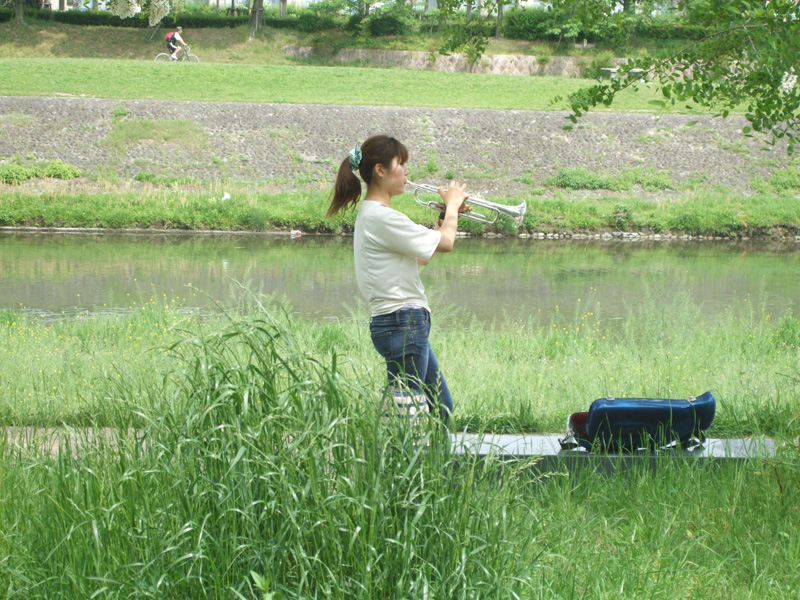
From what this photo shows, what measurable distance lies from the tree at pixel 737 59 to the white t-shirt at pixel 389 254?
1.09 metres

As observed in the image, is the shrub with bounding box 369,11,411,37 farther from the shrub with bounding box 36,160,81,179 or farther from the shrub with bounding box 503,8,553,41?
the shrub with bounding box 36,160,81,179

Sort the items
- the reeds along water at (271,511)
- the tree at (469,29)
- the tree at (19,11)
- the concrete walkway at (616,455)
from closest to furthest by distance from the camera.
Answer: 1. the reeds along water at (271,511)
2. the concrete walkway at (616,455)
3. the tree at (469,29)
4. the tree at (19,11)

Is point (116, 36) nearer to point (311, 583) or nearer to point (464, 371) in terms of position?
point (464, 371)

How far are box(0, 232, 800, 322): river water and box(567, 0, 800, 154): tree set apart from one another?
7160 millimetres

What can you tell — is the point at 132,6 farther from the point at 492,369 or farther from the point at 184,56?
the point at 184,56

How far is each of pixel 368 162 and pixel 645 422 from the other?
1788mm

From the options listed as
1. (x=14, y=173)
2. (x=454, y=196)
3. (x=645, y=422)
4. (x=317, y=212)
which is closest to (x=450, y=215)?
(x=454, y=196)

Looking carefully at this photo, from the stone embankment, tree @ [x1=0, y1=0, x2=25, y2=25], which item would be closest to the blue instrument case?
the stone embankment

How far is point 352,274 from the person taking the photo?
16.5m

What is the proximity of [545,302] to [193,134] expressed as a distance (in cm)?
1758

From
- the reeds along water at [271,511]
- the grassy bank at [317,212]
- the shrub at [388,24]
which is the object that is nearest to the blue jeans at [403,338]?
the reeds along water at [271,511]

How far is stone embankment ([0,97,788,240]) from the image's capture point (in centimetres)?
2633

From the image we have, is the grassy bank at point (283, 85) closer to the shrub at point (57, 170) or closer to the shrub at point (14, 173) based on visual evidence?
the shrub at point (57, 170)

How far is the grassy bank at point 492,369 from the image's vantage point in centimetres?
427
